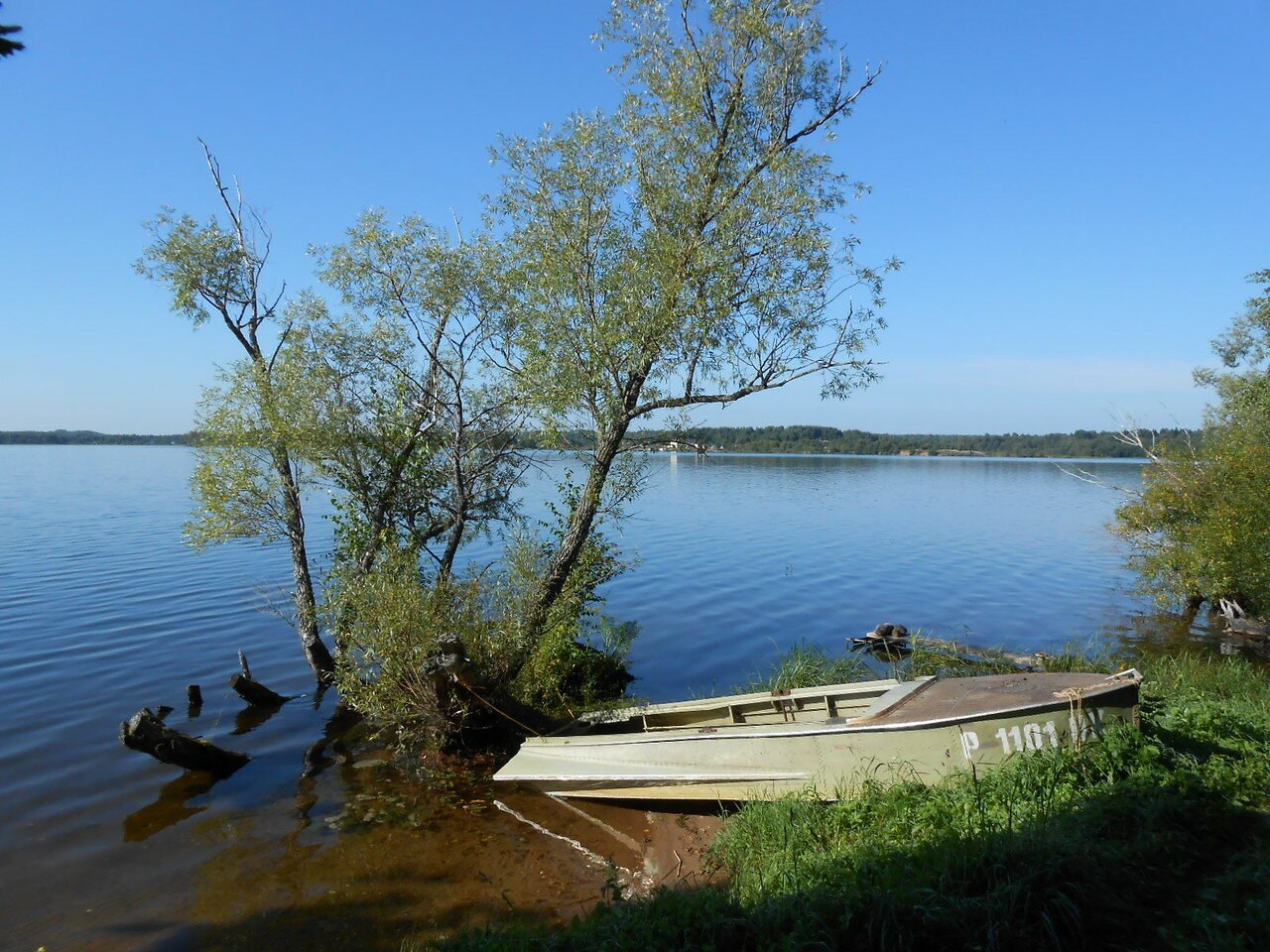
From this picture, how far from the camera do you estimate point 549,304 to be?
487 inches

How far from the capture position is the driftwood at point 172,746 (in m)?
10.2

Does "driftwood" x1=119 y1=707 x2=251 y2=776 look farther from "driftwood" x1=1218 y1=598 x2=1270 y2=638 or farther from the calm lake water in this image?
"driftwood" x1=1218 y1=598 x2=1270 y2=638

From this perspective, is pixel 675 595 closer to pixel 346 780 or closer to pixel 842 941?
pixel 346 780

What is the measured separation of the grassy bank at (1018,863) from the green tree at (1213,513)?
38.8ft

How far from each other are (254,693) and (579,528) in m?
6.76

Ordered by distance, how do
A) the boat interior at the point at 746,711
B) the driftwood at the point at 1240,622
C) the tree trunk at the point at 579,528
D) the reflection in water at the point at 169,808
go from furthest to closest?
the driftwood at the point at 1240,622 → the tree trunk at the point at 579,528 → the boat interior at the point at 746,711 → the reflection in water at the point at 169,808

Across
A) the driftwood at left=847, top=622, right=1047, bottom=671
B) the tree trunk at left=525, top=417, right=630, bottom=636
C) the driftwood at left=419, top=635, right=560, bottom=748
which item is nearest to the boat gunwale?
the driftwood at left=419, top=635, right=560, bottom=748

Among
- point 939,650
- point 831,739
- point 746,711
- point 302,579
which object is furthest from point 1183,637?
point 302,579

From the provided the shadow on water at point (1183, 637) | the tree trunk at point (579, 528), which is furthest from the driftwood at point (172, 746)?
the shadow on water at point (1183, 637)

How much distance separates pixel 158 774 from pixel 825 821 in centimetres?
949

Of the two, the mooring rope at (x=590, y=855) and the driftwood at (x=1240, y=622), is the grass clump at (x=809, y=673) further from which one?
the driftwood at (x=1240, y=622)

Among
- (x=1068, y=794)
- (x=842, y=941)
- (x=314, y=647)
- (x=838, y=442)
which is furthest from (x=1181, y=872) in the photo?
(x=838, y=442)

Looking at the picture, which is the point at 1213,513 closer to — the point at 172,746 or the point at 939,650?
the point at 939,650

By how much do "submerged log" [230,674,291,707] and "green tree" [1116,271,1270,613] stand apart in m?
20.6
